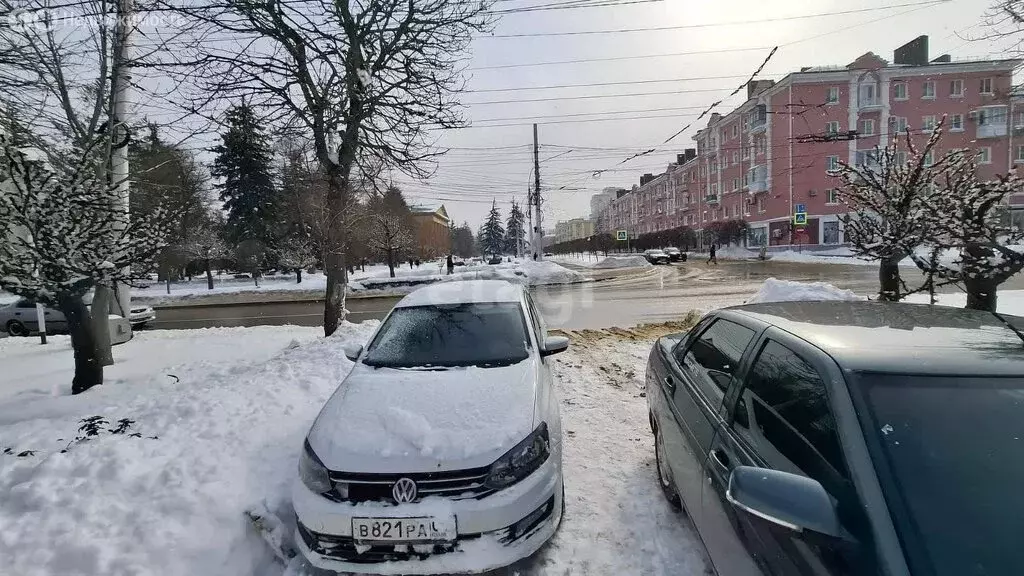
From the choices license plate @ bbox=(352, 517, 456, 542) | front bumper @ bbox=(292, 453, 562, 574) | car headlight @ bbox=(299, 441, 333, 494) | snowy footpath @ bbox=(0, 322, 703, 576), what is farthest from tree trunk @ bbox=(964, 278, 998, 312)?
car headlight @ bbox=(299, 441, 333, 494)

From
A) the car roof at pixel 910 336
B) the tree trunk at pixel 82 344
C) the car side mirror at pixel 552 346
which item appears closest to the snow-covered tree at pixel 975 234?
the car roof at pixel 910 336

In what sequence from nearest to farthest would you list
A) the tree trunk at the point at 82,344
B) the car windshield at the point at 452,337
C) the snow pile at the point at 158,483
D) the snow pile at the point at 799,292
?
the snow pile at the point at 158,483 → the car windshield at the point at 452,337 → the tree trunk at the point at 82,344 → the snow pile at the point at 799,292

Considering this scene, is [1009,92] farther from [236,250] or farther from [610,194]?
[610,194]

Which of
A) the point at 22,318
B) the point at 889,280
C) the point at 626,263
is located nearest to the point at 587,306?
the point at 889,280

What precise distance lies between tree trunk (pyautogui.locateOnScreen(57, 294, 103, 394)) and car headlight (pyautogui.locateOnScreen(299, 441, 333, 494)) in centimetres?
571

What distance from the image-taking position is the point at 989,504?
1384 millimetres

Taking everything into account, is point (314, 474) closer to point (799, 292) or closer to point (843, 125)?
point (799, 292)

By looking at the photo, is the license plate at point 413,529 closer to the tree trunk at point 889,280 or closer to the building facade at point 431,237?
the tree trunk at point 889,280

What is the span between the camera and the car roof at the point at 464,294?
458 cm

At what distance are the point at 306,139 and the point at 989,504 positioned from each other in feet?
34.0

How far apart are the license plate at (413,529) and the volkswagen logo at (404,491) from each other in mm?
98

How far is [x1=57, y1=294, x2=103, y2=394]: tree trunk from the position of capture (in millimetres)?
6266

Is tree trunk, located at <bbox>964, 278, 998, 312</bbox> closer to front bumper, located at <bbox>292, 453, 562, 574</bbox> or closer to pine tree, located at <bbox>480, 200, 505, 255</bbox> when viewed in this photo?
front bumper, located at <bbox>292, 453, 562, 574</bbox>

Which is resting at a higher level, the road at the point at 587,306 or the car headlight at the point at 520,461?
the car headlight at the point at 520,461
